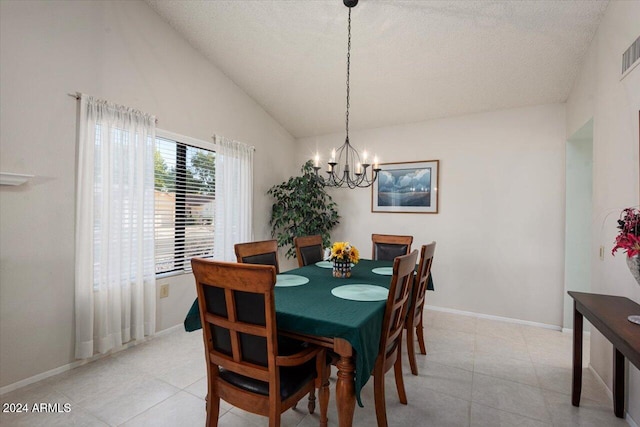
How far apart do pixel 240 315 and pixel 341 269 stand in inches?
46.4

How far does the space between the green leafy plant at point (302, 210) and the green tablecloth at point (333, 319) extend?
2296 mm

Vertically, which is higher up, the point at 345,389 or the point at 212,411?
the point at 345,389

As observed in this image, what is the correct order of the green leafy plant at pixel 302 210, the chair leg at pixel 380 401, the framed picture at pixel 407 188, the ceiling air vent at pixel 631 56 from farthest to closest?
the green leafy plant at pixel 302 210
the framed picture at pixel 407 188
the ceiling air vent at pixel 631 56
the chair leg at pixel 380 401

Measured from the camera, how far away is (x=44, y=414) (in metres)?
1.90

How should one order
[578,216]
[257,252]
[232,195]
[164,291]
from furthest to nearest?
[232,195], [578,216], [164,291], [257,252]

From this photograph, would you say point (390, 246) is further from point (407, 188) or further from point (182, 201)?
point (182, 201)

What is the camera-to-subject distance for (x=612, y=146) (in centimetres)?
219

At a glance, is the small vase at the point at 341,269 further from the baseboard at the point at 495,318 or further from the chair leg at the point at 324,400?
the baseboard at the point at 495,318

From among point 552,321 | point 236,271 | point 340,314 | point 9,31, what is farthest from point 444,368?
point 9,31

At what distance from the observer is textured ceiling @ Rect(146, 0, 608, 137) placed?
2.52 meters

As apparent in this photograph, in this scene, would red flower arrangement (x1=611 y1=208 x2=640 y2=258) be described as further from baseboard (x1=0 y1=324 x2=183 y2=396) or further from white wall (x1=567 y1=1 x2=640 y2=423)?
baseboard (x1=0 y1=324 x2=183 y2=396)

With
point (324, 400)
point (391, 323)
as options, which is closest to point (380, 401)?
point (324, 400)

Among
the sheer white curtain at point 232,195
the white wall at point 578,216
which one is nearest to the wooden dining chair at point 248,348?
the sheer white curtain at point 232,195

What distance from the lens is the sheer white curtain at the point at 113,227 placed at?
246 cm
